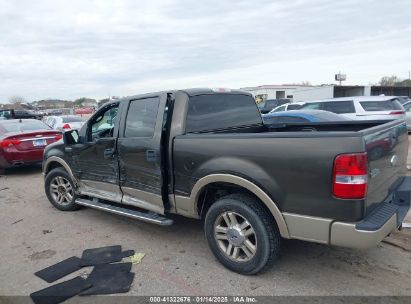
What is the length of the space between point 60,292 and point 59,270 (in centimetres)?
49

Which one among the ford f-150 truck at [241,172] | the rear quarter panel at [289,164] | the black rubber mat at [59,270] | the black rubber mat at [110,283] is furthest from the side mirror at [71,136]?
the rear quarter panel at [289,164]

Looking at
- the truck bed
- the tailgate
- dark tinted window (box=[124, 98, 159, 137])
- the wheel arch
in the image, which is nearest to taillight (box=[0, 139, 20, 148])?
the wheel arch

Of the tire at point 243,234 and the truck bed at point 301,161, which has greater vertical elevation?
the truck bed at point 301,161

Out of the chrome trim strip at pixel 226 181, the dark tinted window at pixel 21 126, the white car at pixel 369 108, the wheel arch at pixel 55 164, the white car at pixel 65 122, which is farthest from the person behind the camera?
the white car at pixel 65 122

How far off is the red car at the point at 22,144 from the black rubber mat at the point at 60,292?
6.09 m

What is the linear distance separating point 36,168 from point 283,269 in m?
8.79

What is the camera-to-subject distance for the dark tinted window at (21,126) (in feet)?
30.0

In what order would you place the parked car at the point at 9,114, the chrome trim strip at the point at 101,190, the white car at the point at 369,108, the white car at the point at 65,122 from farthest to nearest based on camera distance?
the parked car at the point at 9,114 → the white car at the point at 65,122 → the white car at the point at 369,108 → the chrome trim strip at the point at 101,190

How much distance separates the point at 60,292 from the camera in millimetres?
3307

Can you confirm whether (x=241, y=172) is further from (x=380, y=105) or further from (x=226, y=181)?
(x=380, y=105)

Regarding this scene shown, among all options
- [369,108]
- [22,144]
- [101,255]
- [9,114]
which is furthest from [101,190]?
[9,114]

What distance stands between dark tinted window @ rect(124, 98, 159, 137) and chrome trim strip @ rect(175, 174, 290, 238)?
90 cm

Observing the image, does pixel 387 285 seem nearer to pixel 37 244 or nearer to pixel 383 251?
pixel 383 251

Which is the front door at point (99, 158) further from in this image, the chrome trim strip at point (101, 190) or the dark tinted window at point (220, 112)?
the dark tinted window at point (220, 112)
